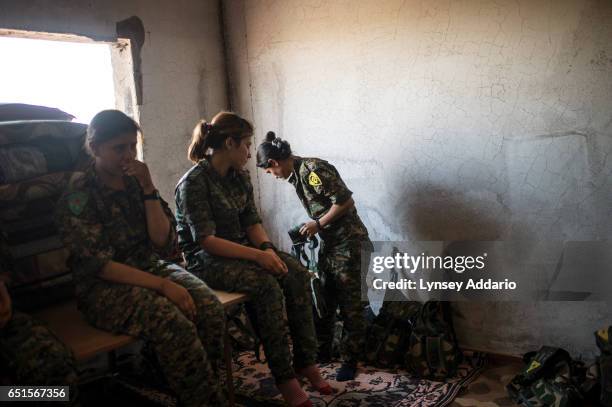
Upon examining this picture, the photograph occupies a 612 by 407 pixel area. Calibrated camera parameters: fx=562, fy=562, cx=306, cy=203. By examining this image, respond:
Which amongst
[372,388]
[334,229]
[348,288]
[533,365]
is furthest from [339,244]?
[533,365]

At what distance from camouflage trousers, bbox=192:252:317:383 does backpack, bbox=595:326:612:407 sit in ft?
4.41

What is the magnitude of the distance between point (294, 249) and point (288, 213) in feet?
2.23

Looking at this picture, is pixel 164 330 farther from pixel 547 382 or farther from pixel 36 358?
pixel 547 382

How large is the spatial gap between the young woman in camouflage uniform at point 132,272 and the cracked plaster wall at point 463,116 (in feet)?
5.12

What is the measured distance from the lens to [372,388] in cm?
301

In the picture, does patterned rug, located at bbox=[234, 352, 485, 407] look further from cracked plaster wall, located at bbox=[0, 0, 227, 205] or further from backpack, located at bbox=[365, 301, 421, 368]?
cracked plaster wall, located at bbox=[0, 0, 227, 205]

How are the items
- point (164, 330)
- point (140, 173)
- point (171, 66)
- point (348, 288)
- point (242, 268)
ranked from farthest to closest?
point (171, 66) < point (348, 288) < point (242, 268) < point (140, 173) < point (164, 330)

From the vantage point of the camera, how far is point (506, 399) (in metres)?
2.82

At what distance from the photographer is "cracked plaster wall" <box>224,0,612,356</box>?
285 cm

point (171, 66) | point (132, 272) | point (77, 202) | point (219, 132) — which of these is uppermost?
point (171, 66)

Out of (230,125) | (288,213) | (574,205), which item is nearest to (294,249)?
(288,213)

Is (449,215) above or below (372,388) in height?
above

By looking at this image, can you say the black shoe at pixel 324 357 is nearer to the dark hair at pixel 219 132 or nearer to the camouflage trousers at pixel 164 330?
the camouflage trousers at pixel 164 330

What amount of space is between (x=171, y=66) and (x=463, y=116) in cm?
195
